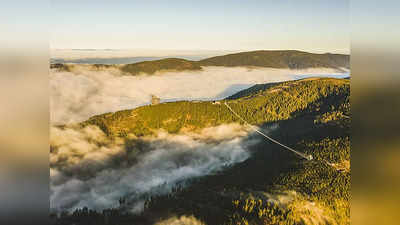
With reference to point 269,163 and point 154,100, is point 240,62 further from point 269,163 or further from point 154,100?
point 269,163

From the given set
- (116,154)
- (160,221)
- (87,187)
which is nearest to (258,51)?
(160,221)

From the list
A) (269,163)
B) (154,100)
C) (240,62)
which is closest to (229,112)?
(240,62)

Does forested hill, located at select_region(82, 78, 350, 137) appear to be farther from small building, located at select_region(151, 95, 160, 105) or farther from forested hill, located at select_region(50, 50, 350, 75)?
forested hill, located at select_region(50, 50, 350, 75)

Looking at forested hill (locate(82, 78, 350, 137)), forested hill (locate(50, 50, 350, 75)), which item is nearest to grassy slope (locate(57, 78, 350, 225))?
forested hill (locate(82, 78, 350, 137))

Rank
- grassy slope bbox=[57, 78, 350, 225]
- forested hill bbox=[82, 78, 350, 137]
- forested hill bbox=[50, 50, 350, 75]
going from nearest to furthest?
grassy slope bbox=[57, 78, 350, 225] → forested hill bbox=[50, 50, 350, 75] → forested hill bbox=[82, 78, 350, 137]

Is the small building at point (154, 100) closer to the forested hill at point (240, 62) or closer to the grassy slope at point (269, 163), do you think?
the grassy slope at point (269, 163)

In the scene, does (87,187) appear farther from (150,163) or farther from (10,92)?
(10,92)

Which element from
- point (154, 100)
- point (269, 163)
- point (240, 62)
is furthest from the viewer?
point (154, 100)
